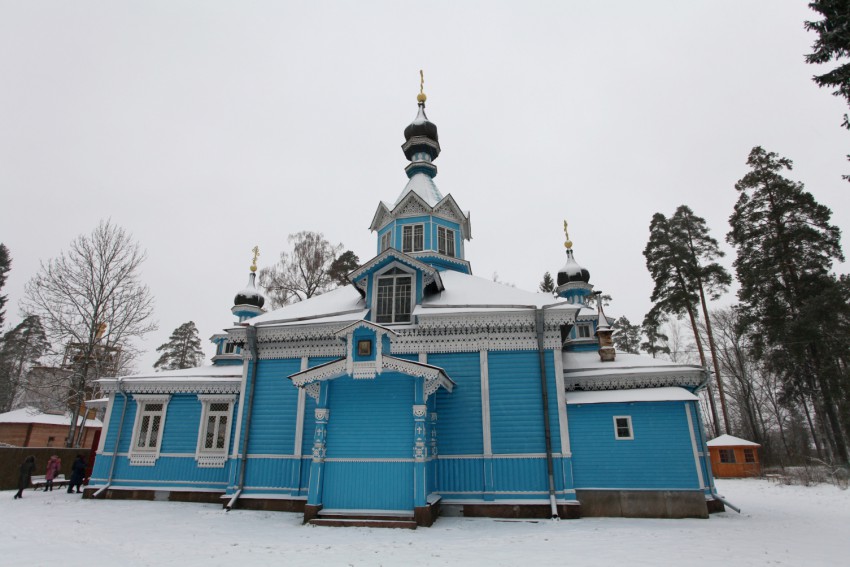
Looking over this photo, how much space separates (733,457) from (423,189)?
23.5m

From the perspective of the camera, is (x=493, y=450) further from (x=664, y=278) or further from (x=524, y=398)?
(x=664, y=278)

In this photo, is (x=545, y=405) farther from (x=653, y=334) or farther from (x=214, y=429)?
(x=653, y=334)

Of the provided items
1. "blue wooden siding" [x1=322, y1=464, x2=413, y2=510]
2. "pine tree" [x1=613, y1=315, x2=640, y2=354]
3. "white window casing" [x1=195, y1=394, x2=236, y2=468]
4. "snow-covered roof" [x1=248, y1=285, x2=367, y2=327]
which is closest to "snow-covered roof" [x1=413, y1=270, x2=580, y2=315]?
"snow-covered roof" [x1=248, y1=285, x2=367, y2=327]

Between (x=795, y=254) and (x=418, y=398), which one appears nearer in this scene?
(x=418, y=398)

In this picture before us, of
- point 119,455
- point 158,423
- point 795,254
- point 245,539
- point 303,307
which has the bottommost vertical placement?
point 245,539

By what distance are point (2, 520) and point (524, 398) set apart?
13606mm

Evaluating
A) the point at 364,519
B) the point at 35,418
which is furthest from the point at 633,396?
the point at 35,418

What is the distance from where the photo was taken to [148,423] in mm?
16328

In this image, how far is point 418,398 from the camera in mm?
11602

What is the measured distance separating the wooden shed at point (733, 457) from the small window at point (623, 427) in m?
16.8

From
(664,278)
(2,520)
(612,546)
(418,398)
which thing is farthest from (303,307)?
(664,278)

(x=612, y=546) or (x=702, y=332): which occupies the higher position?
(x=702, y=332)

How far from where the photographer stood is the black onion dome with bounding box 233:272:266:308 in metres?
24.3

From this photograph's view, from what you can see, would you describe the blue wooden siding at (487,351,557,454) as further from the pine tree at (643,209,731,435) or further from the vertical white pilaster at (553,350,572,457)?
the pine tree at (643,209,731,435)
